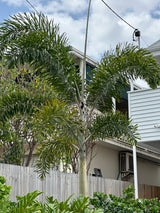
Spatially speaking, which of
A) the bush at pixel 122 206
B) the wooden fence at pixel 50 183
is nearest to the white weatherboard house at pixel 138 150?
the wooden fence at pixel 50 183

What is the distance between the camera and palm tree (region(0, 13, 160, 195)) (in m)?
7.34

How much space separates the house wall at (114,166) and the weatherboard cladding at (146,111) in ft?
11.7

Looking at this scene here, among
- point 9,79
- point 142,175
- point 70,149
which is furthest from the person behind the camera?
point 142,175

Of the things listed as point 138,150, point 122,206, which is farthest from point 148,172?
point 122,206

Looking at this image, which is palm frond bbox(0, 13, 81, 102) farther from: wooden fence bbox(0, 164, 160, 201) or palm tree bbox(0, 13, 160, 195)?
wooden fence bbox(0, 164, 160, 201)

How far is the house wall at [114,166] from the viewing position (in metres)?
15.6

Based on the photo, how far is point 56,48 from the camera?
25.0 feet

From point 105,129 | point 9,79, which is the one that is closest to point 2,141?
point 9,79

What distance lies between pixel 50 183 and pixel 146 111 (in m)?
4.10

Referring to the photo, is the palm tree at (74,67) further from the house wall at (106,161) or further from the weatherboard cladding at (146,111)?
the house wall at (106,161)

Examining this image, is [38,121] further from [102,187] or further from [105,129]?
[102,187]

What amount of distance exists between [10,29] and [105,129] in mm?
3001

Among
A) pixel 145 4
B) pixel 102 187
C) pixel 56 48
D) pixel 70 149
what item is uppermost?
pixel 145 4

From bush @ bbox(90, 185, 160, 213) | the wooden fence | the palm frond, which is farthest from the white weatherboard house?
the palm frond
